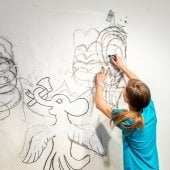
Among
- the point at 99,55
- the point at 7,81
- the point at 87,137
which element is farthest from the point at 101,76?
the point at 7,81

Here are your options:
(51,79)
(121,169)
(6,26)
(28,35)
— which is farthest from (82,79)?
(121,169)

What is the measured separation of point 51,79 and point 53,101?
0.37 feet

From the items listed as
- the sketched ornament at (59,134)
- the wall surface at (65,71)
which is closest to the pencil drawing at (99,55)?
the wall surface at (65,71)

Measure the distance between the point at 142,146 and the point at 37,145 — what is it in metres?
0.53

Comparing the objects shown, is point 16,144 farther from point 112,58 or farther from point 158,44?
point 158,44

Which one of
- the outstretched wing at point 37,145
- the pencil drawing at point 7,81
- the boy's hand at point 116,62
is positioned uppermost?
the boy's hand at point 116,62

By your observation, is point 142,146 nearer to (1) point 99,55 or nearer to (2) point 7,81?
(1) point 99,55

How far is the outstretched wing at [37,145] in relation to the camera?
5.12ft

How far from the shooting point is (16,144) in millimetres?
1546

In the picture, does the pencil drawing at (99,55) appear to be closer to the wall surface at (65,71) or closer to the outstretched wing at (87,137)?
the wall surface at (65,71)

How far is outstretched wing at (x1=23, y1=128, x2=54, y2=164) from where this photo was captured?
1.56 meters

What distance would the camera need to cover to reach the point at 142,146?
5.07 ft

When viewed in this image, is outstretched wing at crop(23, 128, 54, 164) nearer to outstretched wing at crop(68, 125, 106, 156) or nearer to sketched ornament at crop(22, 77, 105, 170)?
sketched ornament at crop(22, 77, 105, 170)

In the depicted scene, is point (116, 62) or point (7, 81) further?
point (116, 62)
